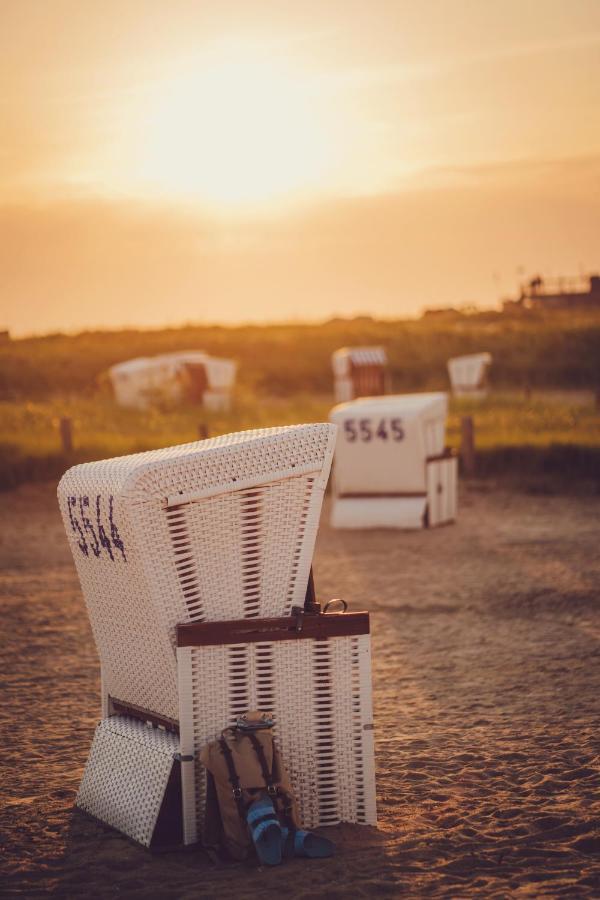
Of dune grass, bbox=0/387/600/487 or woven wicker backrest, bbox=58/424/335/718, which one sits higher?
woven wicker backrest, bbox=58/424/335/718

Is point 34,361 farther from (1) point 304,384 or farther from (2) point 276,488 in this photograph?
(2) point 276,488

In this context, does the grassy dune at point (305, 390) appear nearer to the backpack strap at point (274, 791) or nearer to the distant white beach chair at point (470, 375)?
the distant white beach chair at point (470, 375)

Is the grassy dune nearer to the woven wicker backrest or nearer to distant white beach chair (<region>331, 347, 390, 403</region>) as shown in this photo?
distant white beach chair (<region>331, 347, 390, 403</region>)

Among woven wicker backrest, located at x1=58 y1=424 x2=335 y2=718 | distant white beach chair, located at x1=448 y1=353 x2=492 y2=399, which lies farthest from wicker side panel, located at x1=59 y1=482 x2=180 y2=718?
distant white beach chair, located at x1=448 y1=353 x2=492 y2=399

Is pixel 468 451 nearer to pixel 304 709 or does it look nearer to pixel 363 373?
pixel 304 709

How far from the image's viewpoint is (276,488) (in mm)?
4316

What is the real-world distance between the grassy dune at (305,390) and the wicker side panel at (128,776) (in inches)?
527

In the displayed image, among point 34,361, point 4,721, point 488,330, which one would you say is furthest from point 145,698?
point 488,330

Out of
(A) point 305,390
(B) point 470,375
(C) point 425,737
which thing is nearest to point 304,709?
(C) point 425,737

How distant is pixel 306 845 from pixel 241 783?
0.33 m

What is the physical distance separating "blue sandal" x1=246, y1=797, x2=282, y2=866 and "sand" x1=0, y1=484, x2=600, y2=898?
9 cm

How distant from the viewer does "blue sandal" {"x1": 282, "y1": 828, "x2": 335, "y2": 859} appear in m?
4.07

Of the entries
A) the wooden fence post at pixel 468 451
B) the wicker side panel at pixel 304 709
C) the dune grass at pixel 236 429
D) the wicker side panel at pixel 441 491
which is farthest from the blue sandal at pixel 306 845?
the dune grass at pixel 236 429

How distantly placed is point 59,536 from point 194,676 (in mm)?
9870
